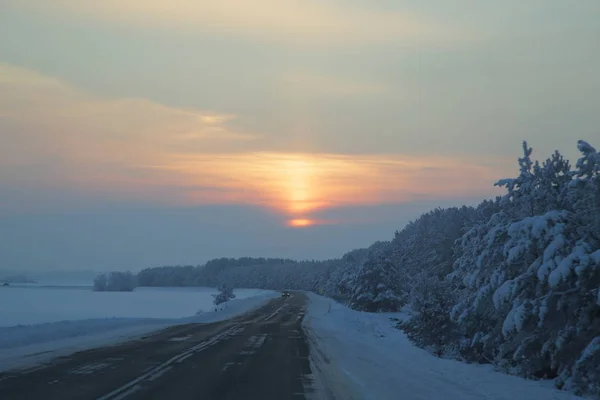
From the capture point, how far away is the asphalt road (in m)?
11.4

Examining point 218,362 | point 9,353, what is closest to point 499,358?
point 218,362

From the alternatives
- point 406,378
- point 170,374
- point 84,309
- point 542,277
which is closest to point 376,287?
point 406,378

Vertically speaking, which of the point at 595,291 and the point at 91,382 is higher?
the point at 595,291

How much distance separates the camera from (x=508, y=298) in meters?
13.2

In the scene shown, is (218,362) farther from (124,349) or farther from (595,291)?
(595,291)

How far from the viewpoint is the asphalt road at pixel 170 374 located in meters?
11.4

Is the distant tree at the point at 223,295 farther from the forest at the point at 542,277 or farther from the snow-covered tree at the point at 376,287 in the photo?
the forest at the point at 542,277

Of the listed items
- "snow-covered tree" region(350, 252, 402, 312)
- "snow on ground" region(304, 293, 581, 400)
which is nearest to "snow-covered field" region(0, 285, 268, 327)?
"snow-covered tree" region(350, 252, 402, 312)

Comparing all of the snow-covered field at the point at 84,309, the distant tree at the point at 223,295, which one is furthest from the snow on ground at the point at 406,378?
the distant tree at the point at 223,295

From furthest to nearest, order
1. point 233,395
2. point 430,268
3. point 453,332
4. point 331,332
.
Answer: point 430,268
point 331,332
point 453,332
point 233,395

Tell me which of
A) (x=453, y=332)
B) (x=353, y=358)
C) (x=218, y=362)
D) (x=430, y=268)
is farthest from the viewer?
(x=430, y=268)

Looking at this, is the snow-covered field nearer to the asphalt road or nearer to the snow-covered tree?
the snow-covered tree

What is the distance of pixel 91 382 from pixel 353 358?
962 centimetres

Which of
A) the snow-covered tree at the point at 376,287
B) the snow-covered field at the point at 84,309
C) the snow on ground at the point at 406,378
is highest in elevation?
the snow-covered tree at the point at 376,287
